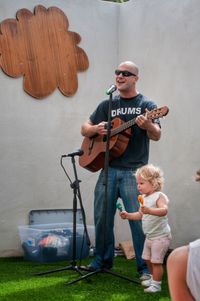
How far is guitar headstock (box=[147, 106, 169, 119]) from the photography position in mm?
2869

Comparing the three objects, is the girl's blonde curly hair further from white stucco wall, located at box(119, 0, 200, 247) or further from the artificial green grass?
white stucco wall, located at box(119, 0, 200, 247)

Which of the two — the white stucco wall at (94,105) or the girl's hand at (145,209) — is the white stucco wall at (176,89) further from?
the girl's hand at (145,209)

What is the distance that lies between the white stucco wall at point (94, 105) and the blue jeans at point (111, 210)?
83cm

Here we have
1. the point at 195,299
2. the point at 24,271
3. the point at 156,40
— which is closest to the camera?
the point at 195,299

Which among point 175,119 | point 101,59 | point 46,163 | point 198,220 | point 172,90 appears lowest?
point 198,220

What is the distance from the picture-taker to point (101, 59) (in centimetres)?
493

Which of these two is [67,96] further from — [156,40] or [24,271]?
[24,271]

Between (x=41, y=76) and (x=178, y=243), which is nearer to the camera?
(x=178, y=243)

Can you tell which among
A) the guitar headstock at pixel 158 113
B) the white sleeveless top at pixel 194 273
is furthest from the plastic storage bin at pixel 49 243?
the white sleeveless top at pixel 194 273

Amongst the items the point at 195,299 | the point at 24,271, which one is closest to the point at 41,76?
the point at 24,271

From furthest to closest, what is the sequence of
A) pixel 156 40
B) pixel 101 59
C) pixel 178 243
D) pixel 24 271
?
pixel 101 59, pixel 156 40, pixel 178 243, pixel 24 271

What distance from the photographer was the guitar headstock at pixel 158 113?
9.41 feet

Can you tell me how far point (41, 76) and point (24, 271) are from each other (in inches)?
75.6

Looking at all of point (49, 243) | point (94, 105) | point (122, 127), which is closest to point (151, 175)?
point (122, 127)
